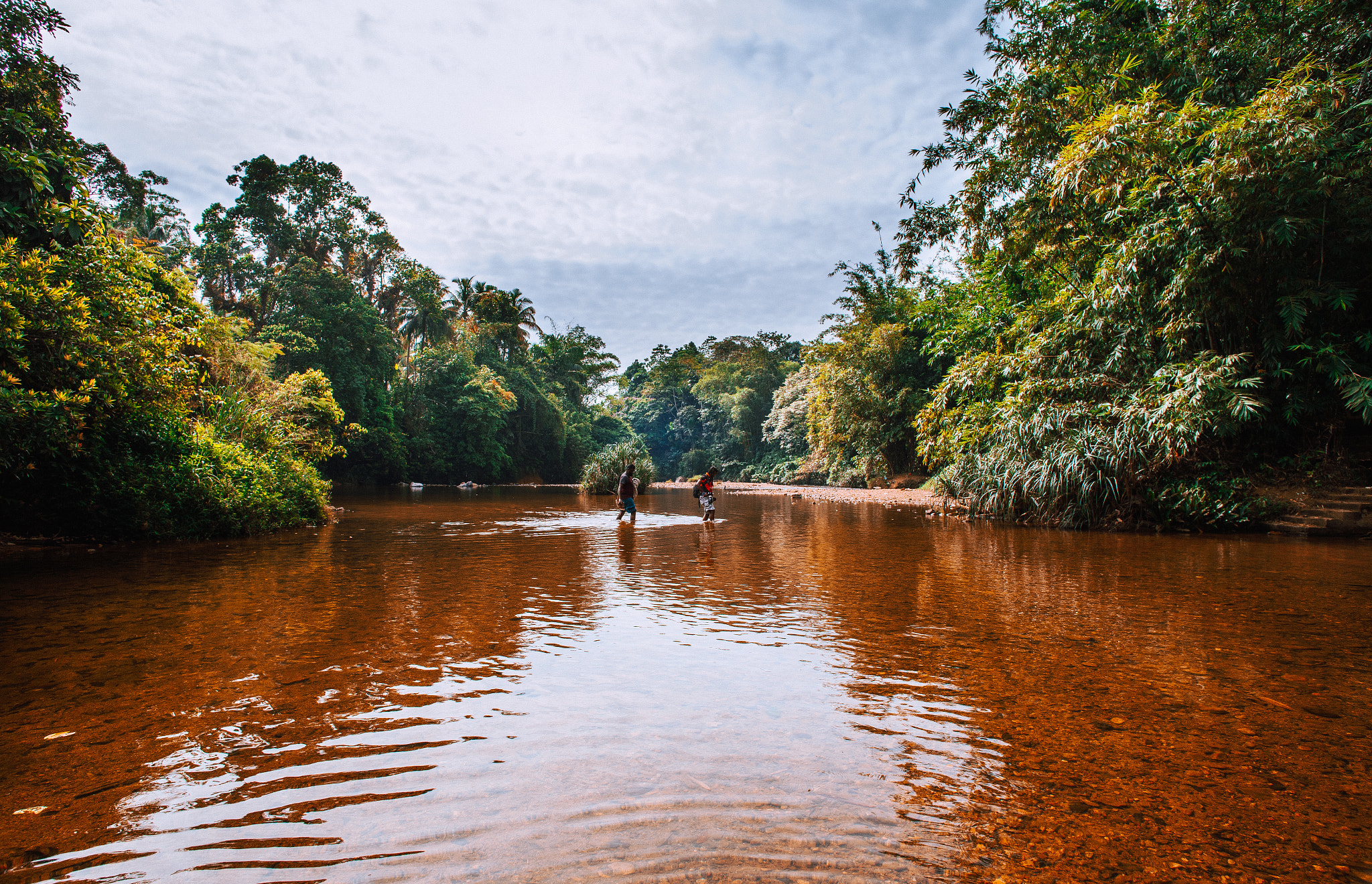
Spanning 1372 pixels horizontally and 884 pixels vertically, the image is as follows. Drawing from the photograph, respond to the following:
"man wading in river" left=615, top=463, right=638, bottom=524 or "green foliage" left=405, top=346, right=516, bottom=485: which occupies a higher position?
"green foliage" left=405, top=346, right=516, bottom=485

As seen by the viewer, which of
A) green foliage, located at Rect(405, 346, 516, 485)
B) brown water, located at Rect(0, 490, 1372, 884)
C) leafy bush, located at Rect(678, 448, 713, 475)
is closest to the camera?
brown water, located at Rect(0, 490, 1372, 884)

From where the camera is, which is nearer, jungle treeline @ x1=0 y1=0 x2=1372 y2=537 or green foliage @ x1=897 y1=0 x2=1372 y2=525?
jungle treeline @ x1=0 y1=0 x2=1372 y2=537

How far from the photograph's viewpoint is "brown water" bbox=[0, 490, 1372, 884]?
6.19 feet

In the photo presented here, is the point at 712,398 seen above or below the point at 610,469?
above

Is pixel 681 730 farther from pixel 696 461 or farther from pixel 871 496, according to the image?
pixel 696 461

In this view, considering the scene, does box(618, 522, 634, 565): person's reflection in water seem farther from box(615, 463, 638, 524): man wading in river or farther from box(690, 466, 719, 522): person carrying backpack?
box(690, 466, 719, 522): person carrying backpack

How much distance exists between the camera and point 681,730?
2.80 metres

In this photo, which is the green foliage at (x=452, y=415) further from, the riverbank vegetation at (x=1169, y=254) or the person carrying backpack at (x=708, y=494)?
the riverbank vegetation at (x=1169, y=254)

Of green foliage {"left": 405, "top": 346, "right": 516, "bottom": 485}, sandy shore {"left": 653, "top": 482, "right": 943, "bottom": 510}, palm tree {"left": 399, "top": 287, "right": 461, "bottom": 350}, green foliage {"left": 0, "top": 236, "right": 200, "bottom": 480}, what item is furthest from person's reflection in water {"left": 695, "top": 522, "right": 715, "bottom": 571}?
palm tree {"left": 399, "top": 287, "right": 461, "bottom": 350}

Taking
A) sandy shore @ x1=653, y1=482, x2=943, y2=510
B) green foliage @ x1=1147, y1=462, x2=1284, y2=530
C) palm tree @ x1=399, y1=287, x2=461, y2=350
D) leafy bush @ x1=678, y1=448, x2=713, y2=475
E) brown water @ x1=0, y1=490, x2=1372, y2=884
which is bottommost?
brown water @ x1=0, y1=490, x2=1372, y2=884

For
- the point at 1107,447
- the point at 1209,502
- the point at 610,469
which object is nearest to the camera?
the point at 1209,502

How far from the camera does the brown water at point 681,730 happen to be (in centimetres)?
189

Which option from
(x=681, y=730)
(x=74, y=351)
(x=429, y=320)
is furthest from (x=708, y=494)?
(x=429, y=320)

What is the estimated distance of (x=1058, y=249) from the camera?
14.0m
